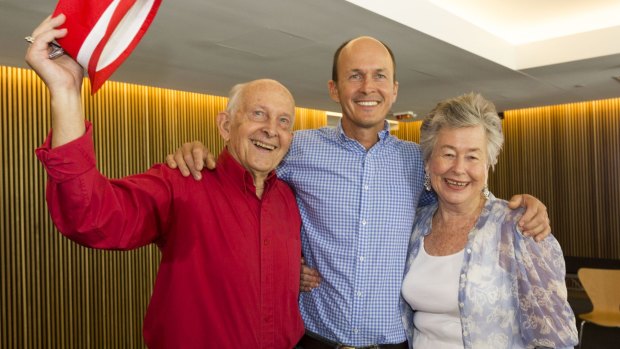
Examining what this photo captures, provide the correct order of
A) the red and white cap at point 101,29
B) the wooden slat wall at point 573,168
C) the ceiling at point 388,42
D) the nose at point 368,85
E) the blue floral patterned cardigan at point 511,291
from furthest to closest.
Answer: the wooden slat wall at point 573,168 → the ceiling at point 388,42 → the nose at point 368,85 → the blue floral patterned cardigan at point 511,291 → the red and white cap at point 101,29

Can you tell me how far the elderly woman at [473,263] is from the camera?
2.07 metres

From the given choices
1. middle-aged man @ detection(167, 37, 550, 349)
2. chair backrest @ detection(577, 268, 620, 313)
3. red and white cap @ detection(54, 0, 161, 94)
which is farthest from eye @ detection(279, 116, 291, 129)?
chair backrest @ detection(577, 268, 620, 313)

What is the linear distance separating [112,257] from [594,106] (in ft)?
28.0

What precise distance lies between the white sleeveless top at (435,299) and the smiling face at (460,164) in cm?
25

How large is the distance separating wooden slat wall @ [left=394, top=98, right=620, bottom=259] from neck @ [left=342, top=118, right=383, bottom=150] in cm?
876

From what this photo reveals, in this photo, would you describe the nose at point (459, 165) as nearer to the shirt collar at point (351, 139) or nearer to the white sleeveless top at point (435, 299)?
the white sleeveless top at point (435, 299)

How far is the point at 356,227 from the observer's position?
8.16 ft

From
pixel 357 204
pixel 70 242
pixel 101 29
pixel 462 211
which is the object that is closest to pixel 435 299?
pixel 462 211

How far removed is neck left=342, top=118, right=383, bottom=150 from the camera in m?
2.65

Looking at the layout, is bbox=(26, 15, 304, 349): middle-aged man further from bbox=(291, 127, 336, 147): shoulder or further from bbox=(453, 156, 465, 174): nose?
bbox=(453, 156, 465, 174): nose

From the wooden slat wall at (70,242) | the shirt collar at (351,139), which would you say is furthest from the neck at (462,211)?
the wooden slat wall at (70,242)

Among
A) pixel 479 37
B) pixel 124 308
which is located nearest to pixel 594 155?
pixel 479 37

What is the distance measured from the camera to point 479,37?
5824 mm

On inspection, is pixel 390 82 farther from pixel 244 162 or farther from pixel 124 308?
pixel 124 308
